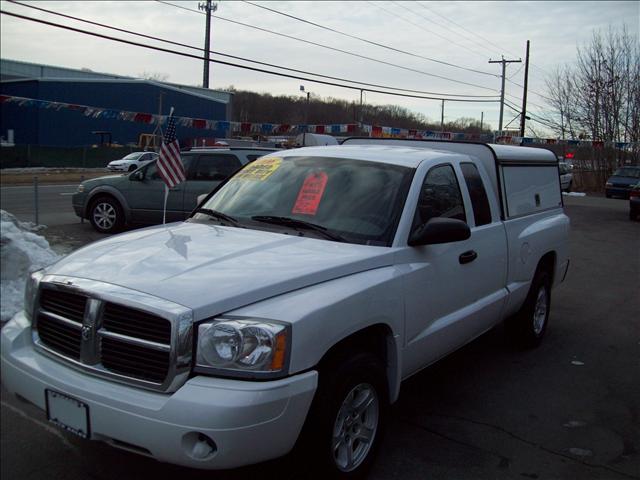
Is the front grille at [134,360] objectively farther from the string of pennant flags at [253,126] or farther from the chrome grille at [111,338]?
the string of pennant flags at [253,126]

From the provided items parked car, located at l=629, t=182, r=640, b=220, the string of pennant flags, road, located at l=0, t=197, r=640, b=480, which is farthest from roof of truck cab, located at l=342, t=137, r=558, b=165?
parked car, located at l=629, t=182, r=640, b=220

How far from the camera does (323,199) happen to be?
12.9 ft

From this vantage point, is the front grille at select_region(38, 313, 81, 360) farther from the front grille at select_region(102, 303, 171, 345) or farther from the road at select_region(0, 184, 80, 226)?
the road at select_region(0, 184, 80, 226)

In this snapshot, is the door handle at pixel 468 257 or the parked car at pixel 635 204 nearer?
the door handle at pixel 468 257

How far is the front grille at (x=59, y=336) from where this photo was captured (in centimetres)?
292

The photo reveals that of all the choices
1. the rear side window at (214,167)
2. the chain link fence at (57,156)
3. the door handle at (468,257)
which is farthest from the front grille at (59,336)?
the chain link fence at (57,156)

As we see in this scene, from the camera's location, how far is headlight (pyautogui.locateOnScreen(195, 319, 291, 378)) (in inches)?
104

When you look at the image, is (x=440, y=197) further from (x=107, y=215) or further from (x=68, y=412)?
(x=107, y=215)

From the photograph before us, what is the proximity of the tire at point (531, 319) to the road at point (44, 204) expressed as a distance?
11101mm

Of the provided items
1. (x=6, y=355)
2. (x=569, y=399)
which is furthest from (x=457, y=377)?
(x=6, y=355)

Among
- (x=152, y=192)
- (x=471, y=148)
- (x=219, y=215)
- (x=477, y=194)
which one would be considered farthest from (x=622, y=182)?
(x=219, y=215)

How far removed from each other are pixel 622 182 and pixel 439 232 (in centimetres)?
3031

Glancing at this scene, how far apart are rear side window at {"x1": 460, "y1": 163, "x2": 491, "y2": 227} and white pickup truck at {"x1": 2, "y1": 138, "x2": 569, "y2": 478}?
4cm

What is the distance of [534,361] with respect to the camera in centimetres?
558
